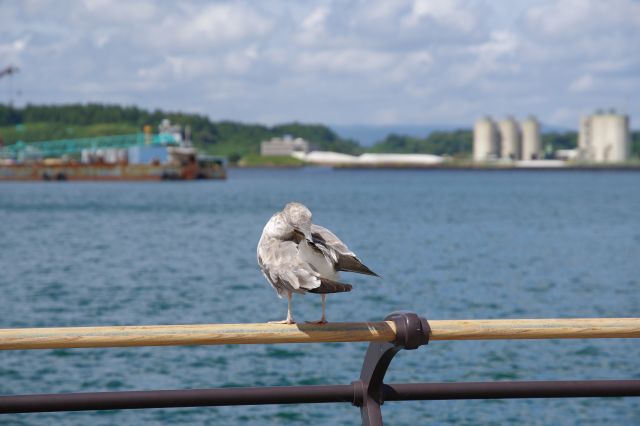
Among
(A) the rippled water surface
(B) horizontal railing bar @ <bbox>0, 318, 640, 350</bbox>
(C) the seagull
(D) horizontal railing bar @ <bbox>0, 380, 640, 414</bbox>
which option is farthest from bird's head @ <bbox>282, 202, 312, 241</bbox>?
(A) the rippled water surface

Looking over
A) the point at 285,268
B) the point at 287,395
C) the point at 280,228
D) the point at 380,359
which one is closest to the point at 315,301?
the point at 280,228

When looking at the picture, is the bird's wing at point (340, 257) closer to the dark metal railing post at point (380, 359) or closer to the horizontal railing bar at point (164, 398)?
the dark metal railing post at point (380, 359)

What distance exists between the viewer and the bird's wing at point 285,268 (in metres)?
3.01

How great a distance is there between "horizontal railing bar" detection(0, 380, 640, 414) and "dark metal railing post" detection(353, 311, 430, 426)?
1.1 inches

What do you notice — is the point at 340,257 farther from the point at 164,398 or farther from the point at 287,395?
the point at 164,398

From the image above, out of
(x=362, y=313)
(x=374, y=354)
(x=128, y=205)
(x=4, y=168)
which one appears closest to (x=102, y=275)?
(x=362, y=313)

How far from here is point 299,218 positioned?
10.5 ft

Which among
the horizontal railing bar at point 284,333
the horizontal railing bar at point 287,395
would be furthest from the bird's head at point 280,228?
the horizontal railing bar at point 287,395

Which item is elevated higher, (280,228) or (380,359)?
(280,228)

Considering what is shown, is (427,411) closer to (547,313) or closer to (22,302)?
(547,313)

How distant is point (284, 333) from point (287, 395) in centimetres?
18

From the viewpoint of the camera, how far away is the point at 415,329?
2.77 metres

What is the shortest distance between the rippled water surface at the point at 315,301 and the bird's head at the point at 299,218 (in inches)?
372

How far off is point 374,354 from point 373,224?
185 feet
